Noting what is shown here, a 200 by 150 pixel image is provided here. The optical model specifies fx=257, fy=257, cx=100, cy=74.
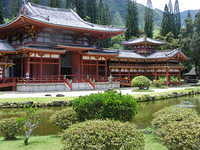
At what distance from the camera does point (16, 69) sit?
38375 millimetres

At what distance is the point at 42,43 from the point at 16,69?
5725 mm

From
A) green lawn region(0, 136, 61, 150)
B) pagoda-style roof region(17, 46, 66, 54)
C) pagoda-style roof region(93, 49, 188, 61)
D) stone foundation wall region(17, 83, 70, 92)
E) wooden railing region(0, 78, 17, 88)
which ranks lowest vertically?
green lawn region(0, 136, 61, 150)

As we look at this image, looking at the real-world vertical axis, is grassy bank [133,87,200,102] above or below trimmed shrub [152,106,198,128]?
below

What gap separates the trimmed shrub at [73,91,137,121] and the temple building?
76.2 ft

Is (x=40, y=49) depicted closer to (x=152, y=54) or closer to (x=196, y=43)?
(x=152, y=54)

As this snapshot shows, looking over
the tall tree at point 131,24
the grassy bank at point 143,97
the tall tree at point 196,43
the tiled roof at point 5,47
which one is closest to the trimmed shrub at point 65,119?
the grassy bank at point 143,97

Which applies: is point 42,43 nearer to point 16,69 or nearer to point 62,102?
point 16,69

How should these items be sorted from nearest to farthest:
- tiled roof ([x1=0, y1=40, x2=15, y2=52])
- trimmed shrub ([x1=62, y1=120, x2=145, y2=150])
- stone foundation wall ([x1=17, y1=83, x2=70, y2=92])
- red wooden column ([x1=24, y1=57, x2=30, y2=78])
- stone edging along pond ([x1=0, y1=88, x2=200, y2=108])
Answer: trimmed shrub ([x1=62, y1=120, x2=145, y2=150]) → stone edging along pond ([x1=0, y1=88, x2=200, y2=108]) → stone foundation wall ([x1=17, y1=83, x2=70, y2=92]) → tiled roof ([x1=0, y1=40, x2=15, y2=52]) → red wooden column ([x1=24, y1=57, x2=30, y2=78])

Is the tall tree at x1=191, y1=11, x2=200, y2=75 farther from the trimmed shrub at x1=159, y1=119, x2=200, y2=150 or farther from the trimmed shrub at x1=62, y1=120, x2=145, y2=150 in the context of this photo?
the trimmed shrub at x1=62, y1=120, x2=145, y2=150

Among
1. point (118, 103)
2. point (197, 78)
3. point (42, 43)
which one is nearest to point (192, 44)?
point (197, 78)

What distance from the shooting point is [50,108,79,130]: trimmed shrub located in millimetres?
10875

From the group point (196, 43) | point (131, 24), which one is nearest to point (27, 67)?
point (196, 43)

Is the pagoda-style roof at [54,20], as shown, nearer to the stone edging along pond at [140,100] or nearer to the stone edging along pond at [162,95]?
the stone edging along pond at [140,100]

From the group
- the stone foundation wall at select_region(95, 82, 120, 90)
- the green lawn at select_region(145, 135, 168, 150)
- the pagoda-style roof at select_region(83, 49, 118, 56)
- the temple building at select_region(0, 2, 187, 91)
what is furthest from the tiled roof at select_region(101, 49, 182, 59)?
the green lawn at select_region(145, 135, 168, 150)
